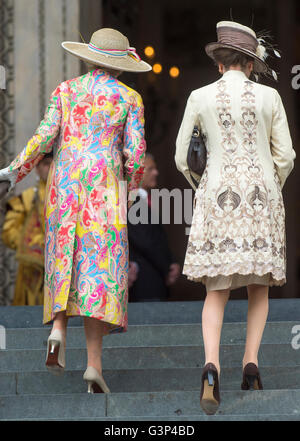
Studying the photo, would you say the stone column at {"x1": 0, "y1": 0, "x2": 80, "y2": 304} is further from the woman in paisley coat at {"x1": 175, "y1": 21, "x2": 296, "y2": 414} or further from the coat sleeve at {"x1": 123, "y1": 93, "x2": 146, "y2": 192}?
the woman in paisley coat at {"x1": 175, "y1": 21, "x2": 296, "y2": 414}

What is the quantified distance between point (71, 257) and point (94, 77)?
1.13m

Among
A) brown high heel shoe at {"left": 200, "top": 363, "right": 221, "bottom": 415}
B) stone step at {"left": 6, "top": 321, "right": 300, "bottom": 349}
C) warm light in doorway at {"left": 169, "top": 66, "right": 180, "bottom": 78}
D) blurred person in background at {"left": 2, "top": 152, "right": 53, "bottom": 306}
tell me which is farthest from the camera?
warm light in doorway at {"left": 169, "top": 66, "right": 180, "bottom": 78}

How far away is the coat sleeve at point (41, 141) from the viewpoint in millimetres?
7137

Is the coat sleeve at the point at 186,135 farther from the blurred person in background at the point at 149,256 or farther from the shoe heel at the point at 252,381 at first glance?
the blurred person in background at the point at 149,256

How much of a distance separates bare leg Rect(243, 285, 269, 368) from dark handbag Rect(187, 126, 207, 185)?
744 mm

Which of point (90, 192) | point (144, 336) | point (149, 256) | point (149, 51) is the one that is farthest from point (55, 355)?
point (149, 51)

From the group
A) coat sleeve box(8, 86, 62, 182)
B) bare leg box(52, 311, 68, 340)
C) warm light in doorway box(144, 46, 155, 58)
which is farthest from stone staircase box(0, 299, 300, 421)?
warm light in doorway box(144, 46, 155, 58)

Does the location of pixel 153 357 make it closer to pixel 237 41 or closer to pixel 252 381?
pixel 252 381

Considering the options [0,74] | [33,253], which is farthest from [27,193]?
[0,74]

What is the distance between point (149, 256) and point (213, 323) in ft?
11.4

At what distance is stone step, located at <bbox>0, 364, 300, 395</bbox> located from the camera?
7.34 m

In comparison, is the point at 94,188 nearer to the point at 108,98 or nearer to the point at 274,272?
the point at 108,98
